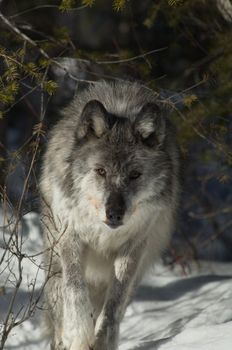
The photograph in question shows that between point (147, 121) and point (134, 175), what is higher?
point (147, 121)

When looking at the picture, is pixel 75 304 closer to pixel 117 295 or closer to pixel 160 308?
pixel 117 295

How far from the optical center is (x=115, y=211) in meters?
5.05

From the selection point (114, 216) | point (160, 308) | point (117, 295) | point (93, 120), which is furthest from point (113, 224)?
point (160, 308)

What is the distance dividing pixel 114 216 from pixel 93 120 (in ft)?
2.97

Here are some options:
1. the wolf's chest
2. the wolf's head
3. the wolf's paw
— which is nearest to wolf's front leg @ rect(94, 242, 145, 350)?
the wolf's paw

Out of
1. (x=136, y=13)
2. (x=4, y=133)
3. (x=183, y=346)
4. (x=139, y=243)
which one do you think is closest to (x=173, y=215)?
(x=139, y=243)

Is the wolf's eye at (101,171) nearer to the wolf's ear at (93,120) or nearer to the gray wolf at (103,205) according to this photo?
A: the gray wolf at (103,205)

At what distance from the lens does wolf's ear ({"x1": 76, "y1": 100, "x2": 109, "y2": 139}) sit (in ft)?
18.0

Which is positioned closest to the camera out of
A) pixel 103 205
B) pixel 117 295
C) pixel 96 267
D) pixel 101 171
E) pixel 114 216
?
pixel 114 216

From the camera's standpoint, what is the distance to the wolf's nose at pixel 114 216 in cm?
505

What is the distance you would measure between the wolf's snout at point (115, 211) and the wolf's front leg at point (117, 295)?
0.68 m

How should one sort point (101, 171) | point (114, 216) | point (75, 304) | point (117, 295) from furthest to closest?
point (117, 295) < point (75, 304) < point (101, 171) < point (114, 216)

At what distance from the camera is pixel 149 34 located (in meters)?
12.0

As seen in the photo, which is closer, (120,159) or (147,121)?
(120,159)
